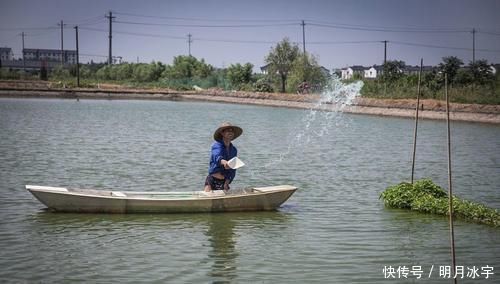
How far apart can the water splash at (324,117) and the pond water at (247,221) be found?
518mm

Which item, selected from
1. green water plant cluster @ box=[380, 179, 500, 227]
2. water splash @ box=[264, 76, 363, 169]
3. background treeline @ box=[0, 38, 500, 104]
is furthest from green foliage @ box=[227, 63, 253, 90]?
green water plant cluster @ box=[380, 179, 500, 227]

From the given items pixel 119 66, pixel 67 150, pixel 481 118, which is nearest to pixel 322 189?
pixel 67 150

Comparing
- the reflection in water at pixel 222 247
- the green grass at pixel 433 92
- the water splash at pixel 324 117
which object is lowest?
the reflection in water at pixel 222 247

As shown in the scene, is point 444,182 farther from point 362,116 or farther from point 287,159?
point 362,116

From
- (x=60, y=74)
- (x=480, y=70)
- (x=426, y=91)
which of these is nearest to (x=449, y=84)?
(x=426, y=91)

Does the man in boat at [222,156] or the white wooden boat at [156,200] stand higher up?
the man in boat at [222,156]

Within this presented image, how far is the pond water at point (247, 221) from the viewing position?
9102mm

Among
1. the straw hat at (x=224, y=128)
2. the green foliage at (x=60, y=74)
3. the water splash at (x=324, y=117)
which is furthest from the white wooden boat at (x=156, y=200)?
the green foliage at (x=60, y=74)

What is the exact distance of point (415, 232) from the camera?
11.4 meters

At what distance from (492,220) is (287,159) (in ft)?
32.2

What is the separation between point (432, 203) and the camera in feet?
41.3

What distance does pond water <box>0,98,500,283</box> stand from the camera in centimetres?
910

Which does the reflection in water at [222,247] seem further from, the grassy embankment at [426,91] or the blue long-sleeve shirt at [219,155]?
the grassy embankment at [426,91]

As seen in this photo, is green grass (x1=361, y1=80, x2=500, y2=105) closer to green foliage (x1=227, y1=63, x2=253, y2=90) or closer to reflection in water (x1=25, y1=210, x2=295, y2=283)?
green foliage (x1=227, y1=63, x2=253, y2=90)
